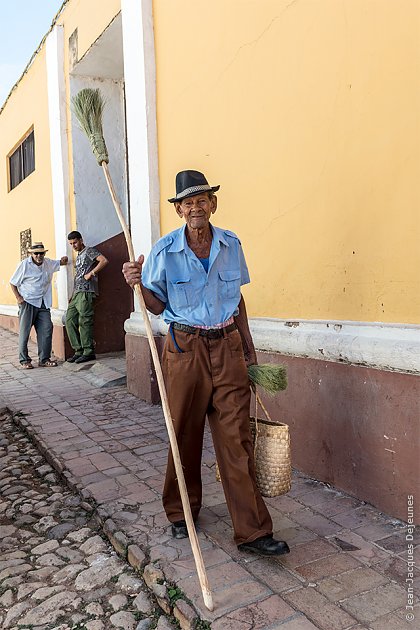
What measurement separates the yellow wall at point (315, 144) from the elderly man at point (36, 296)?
13.1 ft

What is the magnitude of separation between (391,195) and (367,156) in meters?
0.28

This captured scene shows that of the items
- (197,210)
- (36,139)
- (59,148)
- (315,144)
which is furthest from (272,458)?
(36,139)

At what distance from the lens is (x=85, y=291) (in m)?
7.58

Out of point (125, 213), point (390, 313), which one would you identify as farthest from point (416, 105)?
point (125, 213)

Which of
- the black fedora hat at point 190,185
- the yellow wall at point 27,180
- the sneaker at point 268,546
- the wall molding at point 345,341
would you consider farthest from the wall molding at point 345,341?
the yellow wall at point 27,180

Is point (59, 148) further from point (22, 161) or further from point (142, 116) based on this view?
point (22, 161)

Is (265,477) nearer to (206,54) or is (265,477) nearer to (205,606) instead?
(205,606)

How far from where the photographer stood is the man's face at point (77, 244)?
756 centimetres

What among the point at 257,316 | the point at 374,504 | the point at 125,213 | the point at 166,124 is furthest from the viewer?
the point at 125,213

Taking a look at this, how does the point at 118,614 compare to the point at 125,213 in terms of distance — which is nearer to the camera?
the point at 118,614

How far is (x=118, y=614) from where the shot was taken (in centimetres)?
234

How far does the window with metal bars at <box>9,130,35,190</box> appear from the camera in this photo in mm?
10422

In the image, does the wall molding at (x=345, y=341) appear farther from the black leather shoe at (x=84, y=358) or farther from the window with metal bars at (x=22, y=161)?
the window with metal bars at (x=22, y=161)

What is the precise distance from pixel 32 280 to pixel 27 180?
3.38 meters
